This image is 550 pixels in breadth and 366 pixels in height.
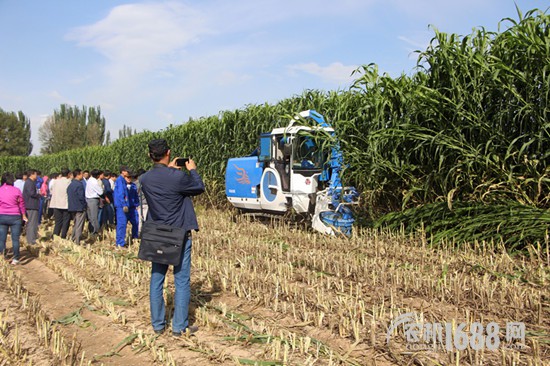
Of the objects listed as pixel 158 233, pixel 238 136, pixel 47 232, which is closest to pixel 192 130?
pixel 238 136

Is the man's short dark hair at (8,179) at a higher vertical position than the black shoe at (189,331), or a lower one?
higher

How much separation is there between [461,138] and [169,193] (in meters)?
4.82

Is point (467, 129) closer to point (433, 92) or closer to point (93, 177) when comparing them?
point (433, 92)

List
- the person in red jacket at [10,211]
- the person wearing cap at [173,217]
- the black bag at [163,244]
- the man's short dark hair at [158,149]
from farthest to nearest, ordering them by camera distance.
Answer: the person in red jacket at [10,211] → the man's short dark hair at [158,149] → the person wearing cap at [173,217] → the black bag at [163,244]

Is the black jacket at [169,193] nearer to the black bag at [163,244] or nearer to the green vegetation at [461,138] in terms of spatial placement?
the black bag at [163,244]

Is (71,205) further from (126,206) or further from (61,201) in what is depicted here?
(126,206)

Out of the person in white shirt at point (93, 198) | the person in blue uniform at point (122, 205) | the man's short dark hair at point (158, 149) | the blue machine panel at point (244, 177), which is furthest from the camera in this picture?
the blue machine panel at point (244, 177)

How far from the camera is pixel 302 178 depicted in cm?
932

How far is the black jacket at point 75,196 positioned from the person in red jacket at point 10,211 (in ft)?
4.39

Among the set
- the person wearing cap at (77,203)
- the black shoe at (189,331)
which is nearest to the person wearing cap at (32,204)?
the person wearing cap at (77,203)

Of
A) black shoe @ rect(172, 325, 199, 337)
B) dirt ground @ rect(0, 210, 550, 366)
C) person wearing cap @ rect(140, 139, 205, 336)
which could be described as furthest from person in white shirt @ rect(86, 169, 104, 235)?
black shoe @ rect(172, 325, 199, 337)

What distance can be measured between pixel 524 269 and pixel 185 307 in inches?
164

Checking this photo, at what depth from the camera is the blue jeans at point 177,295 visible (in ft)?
14.2

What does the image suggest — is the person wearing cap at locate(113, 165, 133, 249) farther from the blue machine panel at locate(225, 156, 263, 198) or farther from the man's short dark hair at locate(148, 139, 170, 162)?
the man's short dark hair at locate(148, 139, 170, 162)
